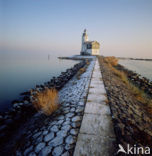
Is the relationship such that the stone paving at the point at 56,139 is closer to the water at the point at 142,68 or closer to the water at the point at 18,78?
the water at the point at 18,78

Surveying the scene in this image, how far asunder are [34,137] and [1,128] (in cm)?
183

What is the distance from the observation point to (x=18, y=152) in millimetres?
2029

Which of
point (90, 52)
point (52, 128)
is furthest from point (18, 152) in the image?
point (90, 52)

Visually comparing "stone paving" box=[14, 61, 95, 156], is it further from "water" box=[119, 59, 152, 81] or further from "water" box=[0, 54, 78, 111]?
"water" box=[119, 59, 152, 81]

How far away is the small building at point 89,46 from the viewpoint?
45.4m

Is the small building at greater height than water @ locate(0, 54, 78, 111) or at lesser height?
greater

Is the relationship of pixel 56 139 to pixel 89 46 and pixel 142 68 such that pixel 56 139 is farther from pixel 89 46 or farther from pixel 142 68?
pixel 89 46

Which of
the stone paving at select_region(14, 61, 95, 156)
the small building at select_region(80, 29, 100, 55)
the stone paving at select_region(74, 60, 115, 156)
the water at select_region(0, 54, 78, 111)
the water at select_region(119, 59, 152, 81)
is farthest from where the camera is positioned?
the small building at select_region(80, 29, 100, 55)

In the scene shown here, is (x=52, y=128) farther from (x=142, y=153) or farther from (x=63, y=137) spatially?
(x=142, y=153)

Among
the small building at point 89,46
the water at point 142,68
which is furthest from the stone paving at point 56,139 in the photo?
the small building at point 89,46

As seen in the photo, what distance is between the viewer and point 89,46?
4638 centimetres

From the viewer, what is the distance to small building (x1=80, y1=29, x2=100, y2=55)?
45.4 metres

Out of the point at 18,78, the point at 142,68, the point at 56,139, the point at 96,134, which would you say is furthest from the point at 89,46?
the point at 56,139

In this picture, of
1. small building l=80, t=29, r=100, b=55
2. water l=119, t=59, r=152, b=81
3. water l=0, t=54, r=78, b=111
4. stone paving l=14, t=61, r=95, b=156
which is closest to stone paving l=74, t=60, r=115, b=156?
stone paving l=14, t=61, r=95, b=156
